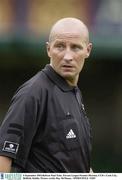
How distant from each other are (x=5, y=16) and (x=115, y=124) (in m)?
1.96

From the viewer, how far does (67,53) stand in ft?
13.6

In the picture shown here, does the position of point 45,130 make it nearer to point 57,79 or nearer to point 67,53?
point 57,79

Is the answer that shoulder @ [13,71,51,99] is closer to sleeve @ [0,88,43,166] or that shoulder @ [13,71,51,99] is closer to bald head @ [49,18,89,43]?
sleeve @ [0,88,43,166]

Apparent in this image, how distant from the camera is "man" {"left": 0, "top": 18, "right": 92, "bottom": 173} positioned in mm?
3867

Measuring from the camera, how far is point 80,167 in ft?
13.5

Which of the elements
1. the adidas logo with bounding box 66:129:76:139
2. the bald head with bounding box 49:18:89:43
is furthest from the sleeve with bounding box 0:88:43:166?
the bald head with bounding box 49:18:89:43

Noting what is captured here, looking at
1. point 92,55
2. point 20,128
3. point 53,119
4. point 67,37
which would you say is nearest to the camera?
point 20,128

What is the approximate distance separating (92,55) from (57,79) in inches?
192

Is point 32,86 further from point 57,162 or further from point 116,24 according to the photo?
point 116,24

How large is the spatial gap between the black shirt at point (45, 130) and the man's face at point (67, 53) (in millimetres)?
53

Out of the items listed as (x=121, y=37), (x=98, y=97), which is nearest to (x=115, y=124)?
(x=98, y=97)

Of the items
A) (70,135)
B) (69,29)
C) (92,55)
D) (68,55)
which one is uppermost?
(92,55)

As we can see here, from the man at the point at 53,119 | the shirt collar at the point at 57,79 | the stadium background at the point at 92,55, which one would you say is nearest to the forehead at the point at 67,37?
the man at the point at 53,119

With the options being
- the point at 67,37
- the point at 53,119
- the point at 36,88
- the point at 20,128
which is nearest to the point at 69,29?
the point at 67,37
